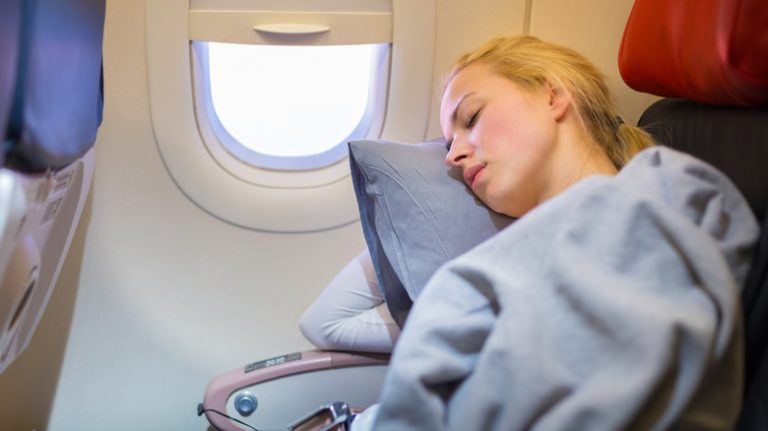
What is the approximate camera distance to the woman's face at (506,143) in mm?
1294

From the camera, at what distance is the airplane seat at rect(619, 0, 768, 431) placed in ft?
2.88

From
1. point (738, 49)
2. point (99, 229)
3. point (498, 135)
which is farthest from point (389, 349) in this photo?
point (738, 49)

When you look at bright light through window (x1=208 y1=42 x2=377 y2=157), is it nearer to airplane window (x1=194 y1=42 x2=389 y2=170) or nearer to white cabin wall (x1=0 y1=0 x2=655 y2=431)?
airplane window (x1=194 y1=42 x2=389 y2=170)

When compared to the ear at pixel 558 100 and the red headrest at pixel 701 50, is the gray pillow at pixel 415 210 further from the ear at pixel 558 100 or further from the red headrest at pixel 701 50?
the red headrest at pixel 701 50

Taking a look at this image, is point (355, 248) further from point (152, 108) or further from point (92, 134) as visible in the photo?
point (92, 134)

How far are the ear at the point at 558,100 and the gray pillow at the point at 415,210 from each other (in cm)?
22

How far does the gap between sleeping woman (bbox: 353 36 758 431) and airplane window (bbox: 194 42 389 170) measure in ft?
3.22

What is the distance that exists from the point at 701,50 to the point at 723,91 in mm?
76

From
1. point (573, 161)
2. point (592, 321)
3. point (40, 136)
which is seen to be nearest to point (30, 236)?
point (40, 136)

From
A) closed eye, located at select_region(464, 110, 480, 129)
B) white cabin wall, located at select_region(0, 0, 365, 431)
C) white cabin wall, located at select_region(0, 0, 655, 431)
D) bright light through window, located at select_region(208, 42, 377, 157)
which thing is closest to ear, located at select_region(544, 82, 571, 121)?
closed eye, located at select_region(464, 110, 480, 129)

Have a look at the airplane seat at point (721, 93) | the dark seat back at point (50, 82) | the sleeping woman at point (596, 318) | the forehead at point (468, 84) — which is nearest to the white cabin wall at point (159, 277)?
the forehead at point (468, 84)

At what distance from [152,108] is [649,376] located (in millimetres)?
1312

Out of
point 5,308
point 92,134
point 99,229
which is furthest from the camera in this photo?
point 99,229

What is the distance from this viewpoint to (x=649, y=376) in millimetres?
696
